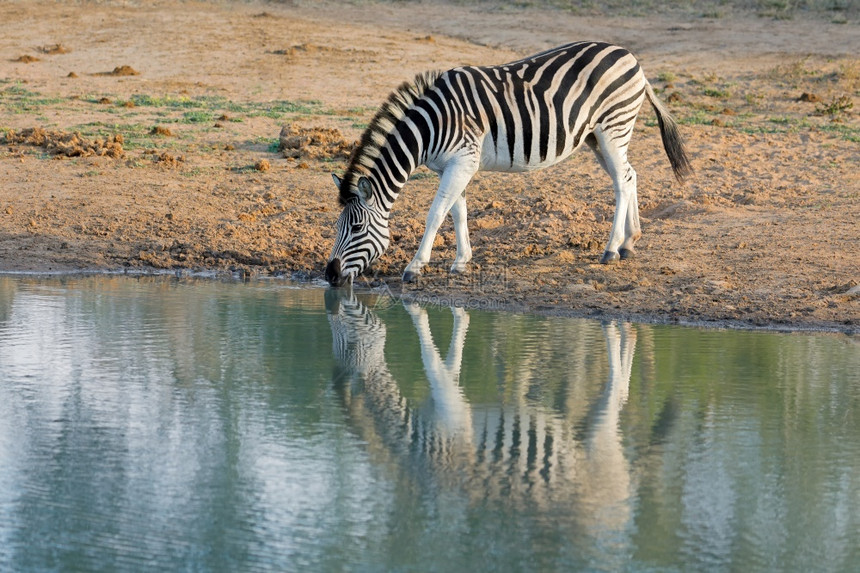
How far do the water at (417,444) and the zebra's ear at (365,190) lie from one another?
109 centimetres

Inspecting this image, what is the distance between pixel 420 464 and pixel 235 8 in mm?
19434

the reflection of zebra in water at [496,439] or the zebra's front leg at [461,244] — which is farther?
the zebra's front leg at [461,244]

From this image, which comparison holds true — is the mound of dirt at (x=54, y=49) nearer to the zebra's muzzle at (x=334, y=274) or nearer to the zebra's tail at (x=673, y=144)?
the zebra's muzzle at (x=334, y=274)

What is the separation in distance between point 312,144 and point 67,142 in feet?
8.69

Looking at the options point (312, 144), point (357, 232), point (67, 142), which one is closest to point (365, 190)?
point (357, 232)

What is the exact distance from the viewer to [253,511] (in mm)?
4688

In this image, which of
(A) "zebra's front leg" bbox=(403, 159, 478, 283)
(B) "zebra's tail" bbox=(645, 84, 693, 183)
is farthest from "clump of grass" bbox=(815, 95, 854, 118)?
(A) "zebra's front leg" bbox=(403, 159, 478, 283)

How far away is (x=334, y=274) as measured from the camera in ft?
31.3

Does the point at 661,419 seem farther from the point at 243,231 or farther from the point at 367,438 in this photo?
the point at 243,231

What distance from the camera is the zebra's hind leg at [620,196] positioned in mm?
9734

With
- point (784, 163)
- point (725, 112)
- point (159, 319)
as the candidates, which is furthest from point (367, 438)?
point (725, 112)

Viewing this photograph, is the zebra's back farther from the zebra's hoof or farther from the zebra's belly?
the zebra's hoof

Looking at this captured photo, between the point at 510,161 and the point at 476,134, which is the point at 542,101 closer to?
the point at 510,161

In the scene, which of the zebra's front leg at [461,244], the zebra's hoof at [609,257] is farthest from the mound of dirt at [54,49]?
the zebra's hoof at [609,257]
